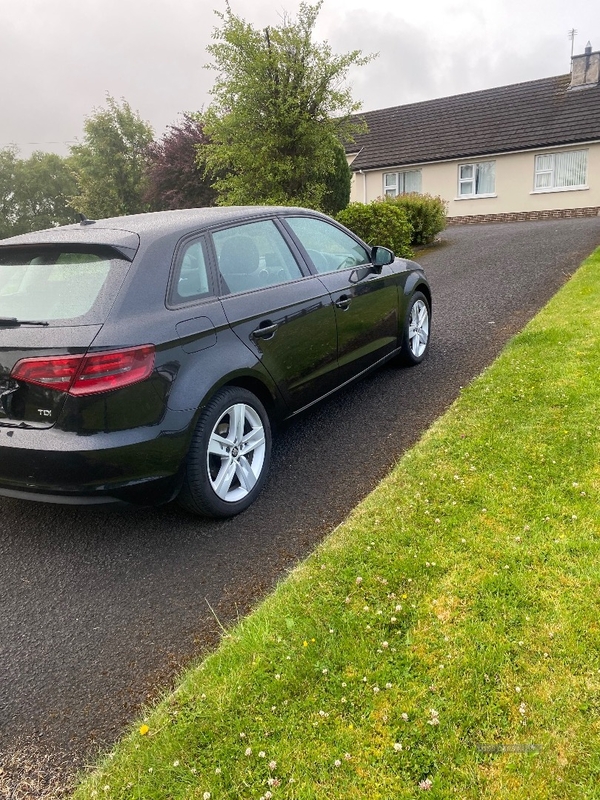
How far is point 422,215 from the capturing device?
15.7 m

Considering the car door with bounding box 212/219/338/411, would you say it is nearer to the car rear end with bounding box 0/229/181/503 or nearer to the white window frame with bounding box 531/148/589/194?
the car rear end with bounding box 0/229/181/503

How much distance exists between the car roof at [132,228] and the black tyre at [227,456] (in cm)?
97

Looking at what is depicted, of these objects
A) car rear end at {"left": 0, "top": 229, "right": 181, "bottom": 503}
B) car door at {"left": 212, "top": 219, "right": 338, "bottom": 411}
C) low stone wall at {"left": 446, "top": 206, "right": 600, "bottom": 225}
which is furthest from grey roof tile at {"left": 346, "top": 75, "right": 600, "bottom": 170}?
car rear end at {"left": 0, "top": 229, "right": 181, "bottom": 503}

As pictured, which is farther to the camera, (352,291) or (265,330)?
(352,291)

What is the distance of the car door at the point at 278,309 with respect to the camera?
11.7 ft

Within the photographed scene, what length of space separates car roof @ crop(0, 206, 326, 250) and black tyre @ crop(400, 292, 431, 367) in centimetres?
212

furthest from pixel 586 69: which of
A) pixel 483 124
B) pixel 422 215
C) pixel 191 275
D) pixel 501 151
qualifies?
pixel 191 275

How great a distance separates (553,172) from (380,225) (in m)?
13.7

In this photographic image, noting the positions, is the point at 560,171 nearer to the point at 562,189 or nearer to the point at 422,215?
the point at 562,189

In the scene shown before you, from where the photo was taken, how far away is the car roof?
319cm

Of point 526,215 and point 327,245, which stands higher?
point 327,245

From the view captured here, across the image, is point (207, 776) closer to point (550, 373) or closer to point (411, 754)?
point (411, 754)

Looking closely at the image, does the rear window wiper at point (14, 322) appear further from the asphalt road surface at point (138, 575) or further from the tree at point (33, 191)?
the tree at point (33, 191)

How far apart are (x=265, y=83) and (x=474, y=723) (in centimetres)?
1429
